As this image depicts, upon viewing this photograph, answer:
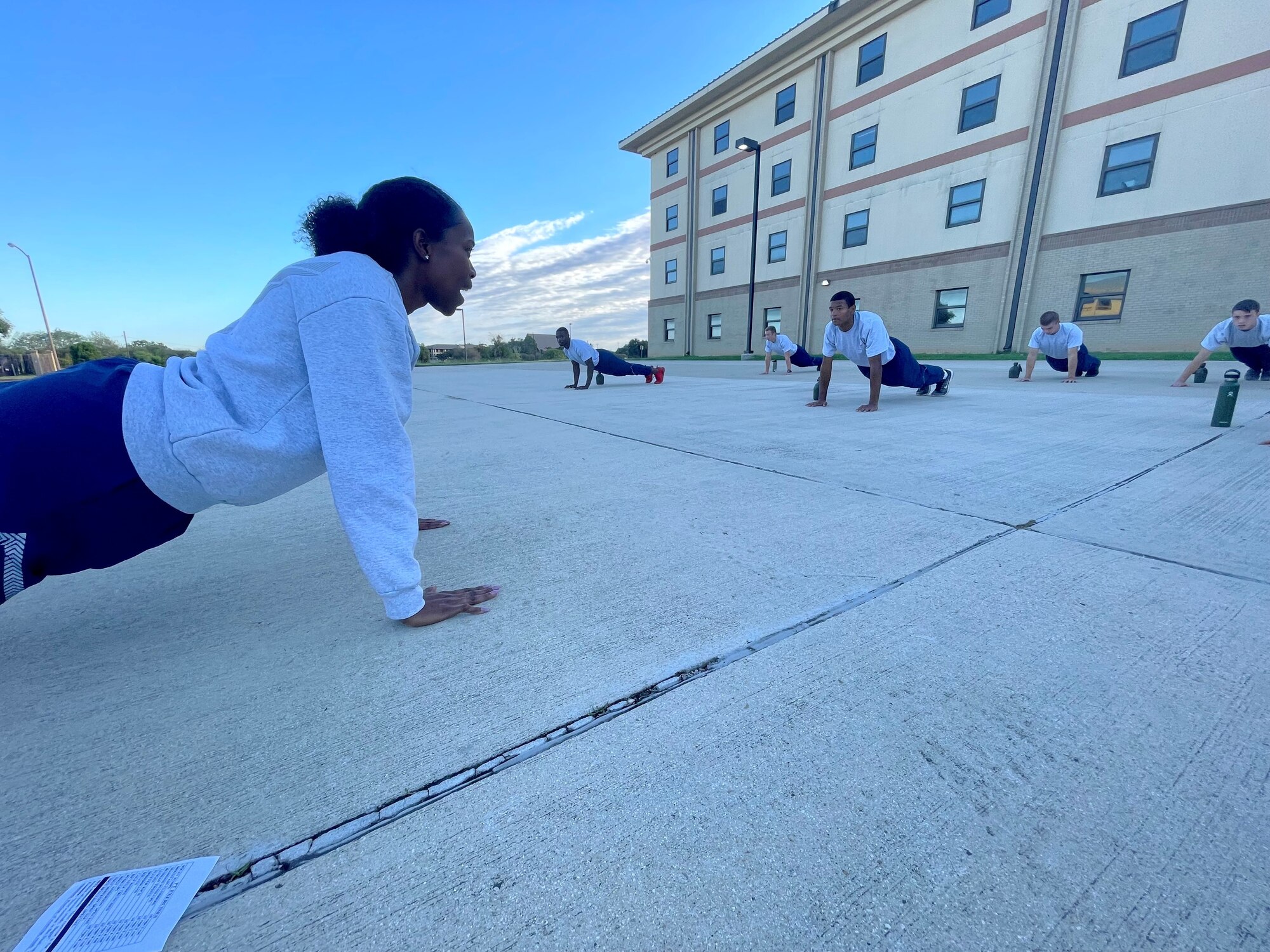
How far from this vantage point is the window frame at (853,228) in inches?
635

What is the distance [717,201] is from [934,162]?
855 cm

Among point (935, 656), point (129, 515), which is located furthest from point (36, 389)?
point (935, 656)

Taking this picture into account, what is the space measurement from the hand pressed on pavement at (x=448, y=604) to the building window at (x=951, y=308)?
16.5m

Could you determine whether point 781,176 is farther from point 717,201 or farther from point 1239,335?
point 1239,335

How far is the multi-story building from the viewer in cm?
1046

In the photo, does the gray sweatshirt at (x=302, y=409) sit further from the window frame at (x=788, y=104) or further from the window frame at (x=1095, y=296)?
the window frame at (x=788, y=104)

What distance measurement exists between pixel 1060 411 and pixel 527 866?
605cm

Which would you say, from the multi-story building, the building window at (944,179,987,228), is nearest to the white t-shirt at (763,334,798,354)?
the multi-story building

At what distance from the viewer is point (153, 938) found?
0.73 m

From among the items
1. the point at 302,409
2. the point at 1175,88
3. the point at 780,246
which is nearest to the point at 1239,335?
the point at 1175,88

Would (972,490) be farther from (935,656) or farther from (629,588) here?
(629,588)

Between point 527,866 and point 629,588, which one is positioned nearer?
point 527,866

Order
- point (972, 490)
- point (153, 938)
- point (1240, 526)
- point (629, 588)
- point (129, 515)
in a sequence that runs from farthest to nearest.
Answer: point (972, 490) < point (1240, 526) < point (629, 588) < point (129, 515) < point (153, 938)

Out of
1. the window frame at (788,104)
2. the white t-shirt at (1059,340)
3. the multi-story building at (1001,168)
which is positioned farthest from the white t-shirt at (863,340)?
the window frame at (788,104)
